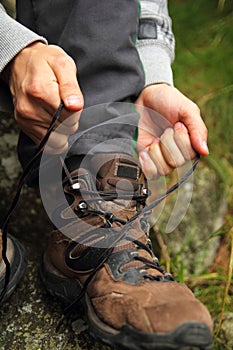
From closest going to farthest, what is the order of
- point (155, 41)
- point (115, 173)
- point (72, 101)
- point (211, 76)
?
point (72, 101) < point (115, 173) < point (155, 41) < point (211, 76)

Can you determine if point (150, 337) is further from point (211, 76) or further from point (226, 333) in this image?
point (211, 76)

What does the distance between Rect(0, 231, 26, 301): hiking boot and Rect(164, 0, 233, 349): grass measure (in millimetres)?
507

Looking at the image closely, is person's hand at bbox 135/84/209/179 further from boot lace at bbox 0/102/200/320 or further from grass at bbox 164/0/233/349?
grass at bbox 164/0/233/349

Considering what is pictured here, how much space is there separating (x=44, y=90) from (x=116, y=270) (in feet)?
1.17

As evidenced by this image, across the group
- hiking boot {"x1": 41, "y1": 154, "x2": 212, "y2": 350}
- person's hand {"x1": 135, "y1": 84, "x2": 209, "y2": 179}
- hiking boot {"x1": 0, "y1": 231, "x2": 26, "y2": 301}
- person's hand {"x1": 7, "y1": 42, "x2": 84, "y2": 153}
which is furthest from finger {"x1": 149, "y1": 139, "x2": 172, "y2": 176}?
hiking boot {"x1": 0, "y1": 231, "x2": 26, "y2": 301}

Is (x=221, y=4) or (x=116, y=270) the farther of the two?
(x=221, y=4)

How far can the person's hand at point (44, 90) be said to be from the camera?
960 millimetres

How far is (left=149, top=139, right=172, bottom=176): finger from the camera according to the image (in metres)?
1.28

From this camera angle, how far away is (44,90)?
0.96 metres

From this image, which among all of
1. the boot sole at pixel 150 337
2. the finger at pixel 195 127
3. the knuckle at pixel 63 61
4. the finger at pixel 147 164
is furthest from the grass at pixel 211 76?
the knuckle at pixel 63 61

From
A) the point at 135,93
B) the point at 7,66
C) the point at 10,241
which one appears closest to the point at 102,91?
the point at 135,93

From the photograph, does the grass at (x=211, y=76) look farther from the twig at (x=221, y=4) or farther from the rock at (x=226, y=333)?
the rock at (x=226, y=333)

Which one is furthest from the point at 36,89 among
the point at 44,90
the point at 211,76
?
the point at 211,76

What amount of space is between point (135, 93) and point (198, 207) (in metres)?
0.66
